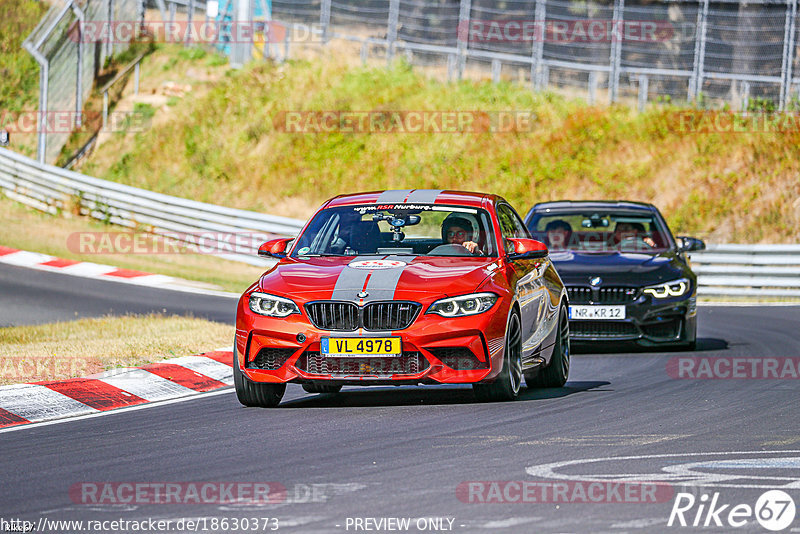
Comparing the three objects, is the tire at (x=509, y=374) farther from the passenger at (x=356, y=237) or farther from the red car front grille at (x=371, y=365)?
the passenger at (x=356, y=237)

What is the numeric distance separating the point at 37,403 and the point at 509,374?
10.7ft

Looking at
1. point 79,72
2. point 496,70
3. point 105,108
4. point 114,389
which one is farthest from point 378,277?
point 105,108

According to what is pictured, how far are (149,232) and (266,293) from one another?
19.5 metres

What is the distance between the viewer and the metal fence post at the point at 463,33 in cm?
3172

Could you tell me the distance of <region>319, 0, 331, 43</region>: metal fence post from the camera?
34.3 m

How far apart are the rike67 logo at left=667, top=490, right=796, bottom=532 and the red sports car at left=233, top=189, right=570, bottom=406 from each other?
306 cm

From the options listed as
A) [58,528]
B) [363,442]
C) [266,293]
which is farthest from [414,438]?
[58,528]

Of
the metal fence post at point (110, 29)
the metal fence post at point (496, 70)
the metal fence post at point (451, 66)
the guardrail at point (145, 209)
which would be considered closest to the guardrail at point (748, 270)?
the guardrail at point (145, 209)

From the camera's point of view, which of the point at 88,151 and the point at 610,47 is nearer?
the point at 610,47

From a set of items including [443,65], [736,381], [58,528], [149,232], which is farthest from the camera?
[443,65]

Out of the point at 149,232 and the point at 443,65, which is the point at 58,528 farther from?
the point at 443,65

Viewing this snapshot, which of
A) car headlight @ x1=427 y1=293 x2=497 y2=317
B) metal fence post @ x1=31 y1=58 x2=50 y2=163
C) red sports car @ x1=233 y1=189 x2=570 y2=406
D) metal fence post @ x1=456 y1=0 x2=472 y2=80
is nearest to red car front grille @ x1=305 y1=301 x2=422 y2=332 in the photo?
red sports car @ x1=233 y1=189 x2=570 y2=406

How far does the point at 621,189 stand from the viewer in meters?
30.6

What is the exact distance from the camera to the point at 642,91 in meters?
31.7
